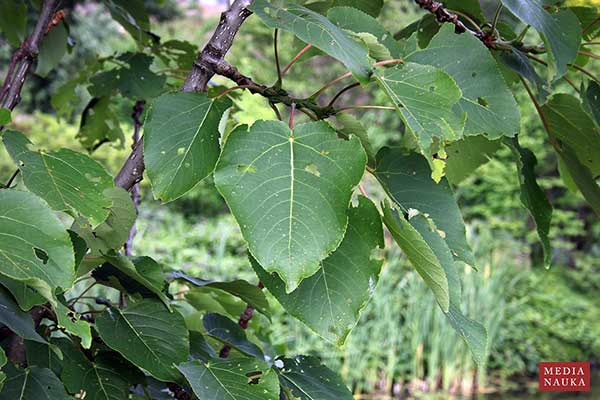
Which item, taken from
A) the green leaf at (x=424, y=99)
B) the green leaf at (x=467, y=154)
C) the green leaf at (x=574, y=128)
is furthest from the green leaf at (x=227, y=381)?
Result: the green leaf at (x=574, y=128)

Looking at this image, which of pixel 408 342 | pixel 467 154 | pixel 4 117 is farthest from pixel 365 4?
pixel 408 342

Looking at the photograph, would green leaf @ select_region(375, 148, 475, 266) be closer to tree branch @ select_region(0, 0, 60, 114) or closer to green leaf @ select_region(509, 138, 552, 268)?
green leaf @ select_region(509, 138, 552, 268)

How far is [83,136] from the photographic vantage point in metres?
1.62

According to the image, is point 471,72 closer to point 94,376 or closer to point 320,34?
point 320,34

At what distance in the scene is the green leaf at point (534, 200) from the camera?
994 millimetres

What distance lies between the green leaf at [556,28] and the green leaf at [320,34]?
0.65 feet

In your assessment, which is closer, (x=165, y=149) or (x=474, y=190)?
(x=165, y=149)

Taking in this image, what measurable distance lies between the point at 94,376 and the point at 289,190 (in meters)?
0.35

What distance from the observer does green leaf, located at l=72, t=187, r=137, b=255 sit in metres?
0.83

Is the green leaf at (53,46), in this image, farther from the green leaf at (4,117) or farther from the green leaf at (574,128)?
the green leaf at (574,128)

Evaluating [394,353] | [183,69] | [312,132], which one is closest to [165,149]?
[312,132]

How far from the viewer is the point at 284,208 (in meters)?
0.66

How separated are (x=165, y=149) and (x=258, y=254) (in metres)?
0.18

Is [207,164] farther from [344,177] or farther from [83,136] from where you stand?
[83,136]
